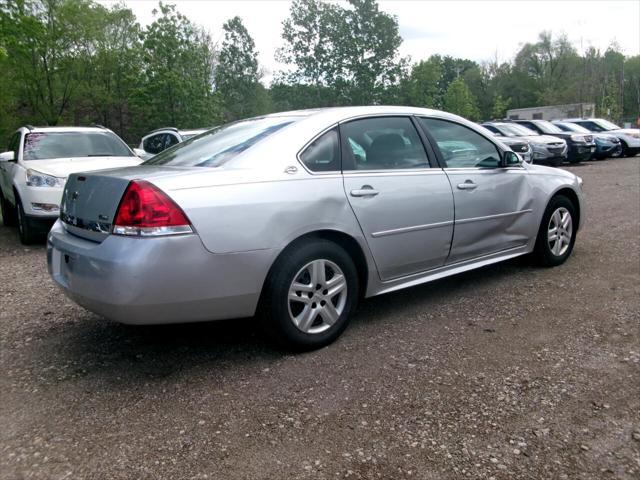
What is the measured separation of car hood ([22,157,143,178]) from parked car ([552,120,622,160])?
18406 mm

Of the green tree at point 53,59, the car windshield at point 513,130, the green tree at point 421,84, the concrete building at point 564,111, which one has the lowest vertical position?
the car windshield at point 513,130

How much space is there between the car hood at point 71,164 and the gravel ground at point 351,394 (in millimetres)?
2852

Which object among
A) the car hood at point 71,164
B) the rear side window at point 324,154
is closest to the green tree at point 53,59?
the car hood at point 71,164

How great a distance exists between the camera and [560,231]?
5234 mm

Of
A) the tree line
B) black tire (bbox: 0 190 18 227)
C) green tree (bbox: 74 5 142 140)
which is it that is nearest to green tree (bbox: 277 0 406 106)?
the tree line

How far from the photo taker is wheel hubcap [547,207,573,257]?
5156 millimetres

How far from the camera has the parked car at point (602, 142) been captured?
822 inches

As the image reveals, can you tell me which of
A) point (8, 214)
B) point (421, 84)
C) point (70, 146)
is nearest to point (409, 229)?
point (70, 146)

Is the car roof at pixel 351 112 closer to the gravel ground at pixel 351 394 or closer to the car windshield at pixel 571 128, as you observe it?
the gravel ground at pixel 351 394

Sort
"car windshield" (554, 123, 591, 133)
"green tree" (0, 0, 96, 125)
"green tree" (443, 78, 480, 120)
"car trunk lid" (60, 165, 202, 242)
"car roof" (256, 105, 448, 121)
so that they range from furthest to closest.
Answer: "green tree" (443, 78, 480, 120) → "green tree" (0, 0, 96, 125) → "car windshield" (554, 123, 591, 133) → "car roof" (256, 105, 448, 121) → "car trunk lid" (60, 165, 202, 242)

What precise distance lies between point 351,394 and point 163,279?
3.84 ft

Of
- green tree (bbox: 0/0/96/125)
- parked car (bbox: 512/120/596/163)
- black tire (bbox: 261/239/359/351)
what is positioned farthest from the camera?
green tree (bbox: 0/0/96/125)

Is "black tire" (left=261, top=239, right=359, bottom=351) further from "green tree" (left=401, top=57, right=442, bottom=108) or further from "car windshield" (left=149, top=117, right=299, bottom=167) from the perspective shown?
"green tree" (left=401, top=57, right=442, bottom=108)

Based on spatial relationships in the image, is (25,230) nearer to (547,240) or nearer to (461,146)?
(461,146)
